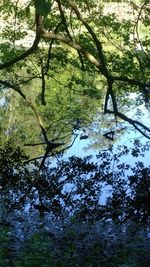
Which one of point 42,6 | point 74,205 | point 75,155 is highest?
point 75,155

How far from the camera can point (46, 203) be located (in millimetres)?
9250

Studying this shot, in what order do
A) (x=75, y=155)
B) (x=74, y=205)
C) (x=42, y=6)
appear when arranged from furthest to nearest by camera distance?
(x=75, y=155), (x=74, y=205), (x=42, y=6)

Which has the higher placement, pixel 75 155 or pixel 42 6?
pixel 75 155

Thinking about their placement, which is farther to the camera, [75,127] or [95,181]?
[75,127]

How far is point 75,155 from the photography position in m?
13.8

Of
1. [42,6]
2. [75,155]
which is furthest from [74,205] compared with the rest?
[42,6]

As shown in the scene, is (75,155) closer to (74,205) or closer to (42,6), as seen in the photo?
(74,205)

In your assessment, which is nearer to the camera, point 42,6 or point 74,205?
point 42,6

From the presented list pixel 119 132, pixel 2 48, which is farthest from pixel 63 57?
pixel 119 132

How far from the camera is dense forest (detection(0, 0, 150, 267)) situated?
18.7 feet

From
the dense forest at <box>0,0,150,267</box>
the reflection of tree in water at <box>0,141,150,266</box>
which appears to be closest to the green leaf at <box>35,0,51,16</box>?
the dense forest at <box>0,0,150,267</box>

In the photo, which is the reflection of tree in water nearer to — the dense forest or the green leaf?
the dense forest

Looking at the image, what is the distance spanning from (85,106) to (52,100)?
5.20ft

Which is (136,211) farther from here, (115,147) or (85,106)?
(85,106)
